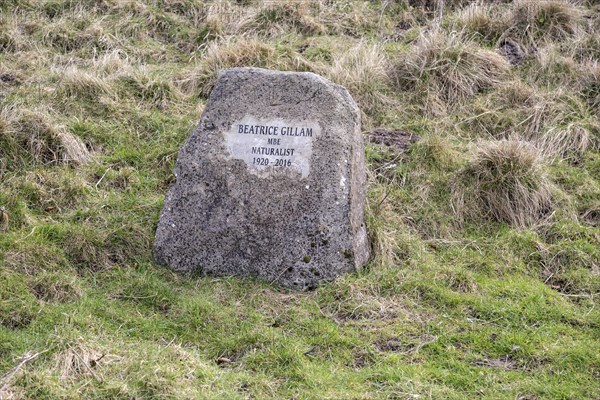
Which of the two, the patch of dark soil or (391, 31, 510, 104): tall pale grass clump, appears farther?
(391, 31, 510, 104): tall pale grass clump

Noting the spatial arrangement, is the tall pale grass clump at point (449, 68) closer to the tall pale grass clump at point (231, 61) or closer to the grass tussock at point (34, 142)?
the tall pale grass clump at point (231, 61)

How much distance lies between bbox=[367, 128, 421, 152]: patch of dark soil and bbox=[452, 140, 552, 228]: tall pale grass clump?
100 cm

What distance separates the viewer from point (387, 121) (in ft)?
26.7

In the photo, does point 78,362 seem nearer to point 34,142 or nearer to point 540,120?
point 34,142

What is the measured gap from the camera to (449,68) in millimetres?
8438

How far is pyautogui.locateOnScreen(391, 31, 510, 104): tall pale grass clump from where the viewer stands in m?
8.40

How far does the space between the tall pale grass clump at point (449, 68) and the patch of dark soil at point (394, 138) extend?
0.76 metres

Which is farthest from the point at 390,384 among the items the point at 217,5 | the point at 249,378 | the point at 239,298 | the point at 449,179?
the point at 217,5

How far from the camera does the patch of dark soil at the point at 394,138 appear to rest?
7719 mm

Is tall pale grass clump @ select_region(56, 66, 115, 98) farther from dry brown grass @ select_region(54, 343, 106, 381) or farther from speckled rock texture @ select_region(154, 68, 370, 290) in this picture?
dry brown grass @ select_region(54, 343, 106, 381)

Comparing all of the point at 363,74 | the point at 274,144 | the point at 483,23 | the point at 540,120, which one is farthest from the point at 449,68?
the point at 274,144

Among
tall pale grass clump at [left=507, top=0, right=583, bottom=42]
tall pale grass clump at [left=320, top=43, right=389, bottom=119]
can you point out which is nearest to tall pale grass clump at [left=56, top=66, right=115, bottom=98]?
tall pale grass clump at [left=320, top=43, right=389, bottom=119]

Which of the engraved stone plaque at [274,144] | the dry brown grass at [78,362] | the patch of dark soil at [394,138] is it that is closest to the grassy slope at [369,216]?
the dry brown grass at [78,362]

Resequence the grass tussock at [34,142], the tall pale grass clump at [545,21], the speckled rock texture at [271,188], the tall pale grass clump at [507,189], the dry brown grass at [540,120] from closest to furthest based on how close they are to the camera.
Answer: the speckled rock texture at [271,188] → the tall pale grass clump at [507,189] → the grass tussock at [34,142] → the dry brown grass at [540,120] → the tall pale grass clump at [545,21]
